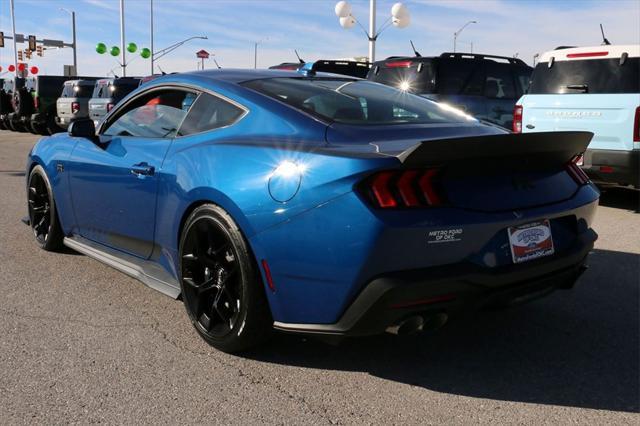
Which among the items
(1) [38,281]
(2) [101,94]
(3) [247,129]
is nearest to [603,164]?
(3) [247,129]

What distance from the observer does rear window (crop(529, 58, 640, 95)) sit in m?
7.14

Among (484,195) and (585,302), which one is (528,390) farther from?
(585,302)

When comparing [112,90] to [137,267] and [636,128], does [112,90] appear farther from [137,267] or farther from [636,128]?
[137,267]

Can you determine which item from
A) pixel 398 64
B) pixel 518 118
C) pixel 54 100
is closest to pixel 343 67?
pixel 398 64

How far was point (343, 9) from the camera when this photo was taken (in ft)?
71.4

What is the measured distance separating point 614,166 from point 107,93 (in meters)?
15.5

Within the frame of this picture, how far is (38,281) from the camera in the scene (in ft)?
15.2

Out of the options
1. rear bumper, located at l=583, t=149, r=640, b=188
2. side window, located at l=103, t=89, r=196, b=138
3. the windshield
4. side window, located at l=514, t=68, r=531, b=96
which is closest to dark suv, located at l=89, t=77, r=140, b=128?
side window, located at l=514, t=68, r=531, b=96

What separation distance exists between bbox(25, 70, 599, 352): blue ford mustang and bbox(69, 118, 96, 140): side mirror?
58 centimetres

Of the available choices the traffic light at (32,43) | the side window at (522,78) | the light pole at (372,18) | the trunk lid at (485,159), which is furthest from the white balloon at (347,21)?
the traffic light at (32,43)

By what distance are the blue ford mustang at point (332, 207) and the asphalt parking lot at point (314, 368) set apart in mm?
274

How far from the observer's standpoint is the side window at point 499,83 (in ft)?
34.5

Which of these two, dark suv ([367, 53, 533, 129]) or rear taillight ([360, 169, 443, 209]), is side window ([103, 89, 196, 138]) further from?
dark suv ([367, 53, 533, 129])

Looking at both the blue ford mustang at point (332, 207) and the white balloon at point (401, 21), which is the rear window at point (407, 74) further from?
the white balloon at point (401, 21)
